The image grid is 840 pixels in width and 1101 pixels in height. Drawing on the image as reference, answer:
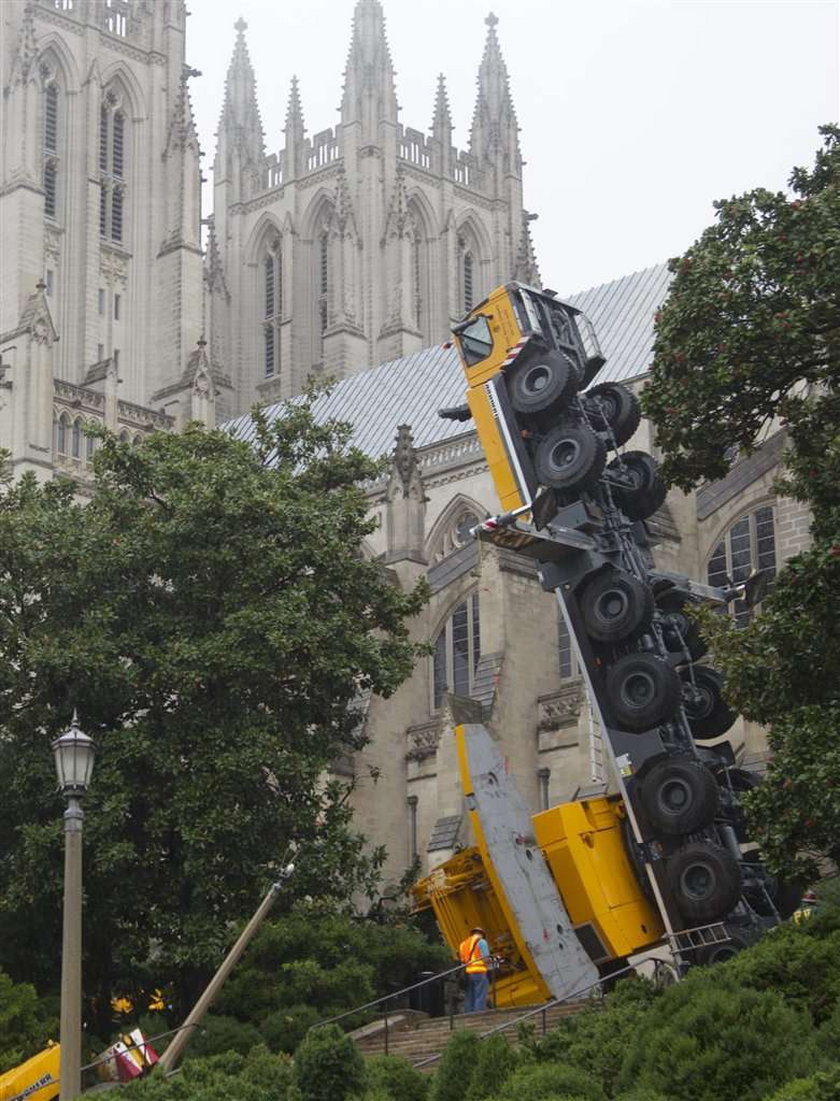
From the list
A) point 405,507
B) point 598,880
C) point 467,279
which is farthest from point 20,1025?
point 467,279

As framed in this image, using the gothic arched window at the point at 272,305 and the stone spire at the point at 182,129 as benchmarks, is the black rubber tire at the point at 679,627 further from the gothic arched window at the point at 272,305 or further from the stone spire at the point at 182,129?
the gothic arched window at the point at 272,305

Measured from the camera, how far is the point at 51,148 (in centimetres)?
7338

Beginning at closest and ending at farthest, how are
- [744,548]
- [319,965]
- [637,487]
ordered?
[637,487]
[319,965]
[744,548]

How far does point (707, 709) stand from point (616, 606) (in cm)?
179

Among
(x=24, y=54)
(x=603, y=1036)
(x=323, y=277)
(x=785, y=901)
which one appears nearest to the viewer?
(x=603, y=1036)

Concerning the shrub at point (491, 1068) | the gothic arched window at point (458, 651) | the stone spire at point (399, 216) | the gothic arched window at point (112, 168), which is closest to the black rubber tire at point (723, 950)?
the shrub at point (491, 1068)

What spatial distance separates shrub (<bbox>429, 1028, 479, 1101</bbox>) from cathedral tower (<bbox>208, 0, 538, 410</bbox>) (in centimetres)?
6066

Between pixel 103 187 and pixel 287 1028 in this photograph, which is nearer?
pixel 287 1028

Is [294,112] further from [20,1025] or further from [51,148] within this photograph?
[20,1025]

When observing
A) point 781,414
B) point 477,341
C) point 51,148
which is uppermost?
point 51,148

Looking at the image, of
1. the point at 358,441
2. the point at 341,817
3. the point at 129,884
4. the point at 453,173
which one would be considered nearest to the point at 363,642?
the point at 341,817

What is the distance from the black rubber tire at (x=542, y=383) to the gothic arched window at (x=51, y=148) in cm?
4672

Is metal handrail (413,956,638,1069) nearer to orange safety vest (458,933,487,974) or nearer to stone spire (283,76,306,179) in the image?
orange safety vest (458,933,487,974)

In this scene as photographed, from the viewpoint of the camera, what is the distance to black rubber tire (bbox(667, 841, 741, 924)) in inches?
1007
